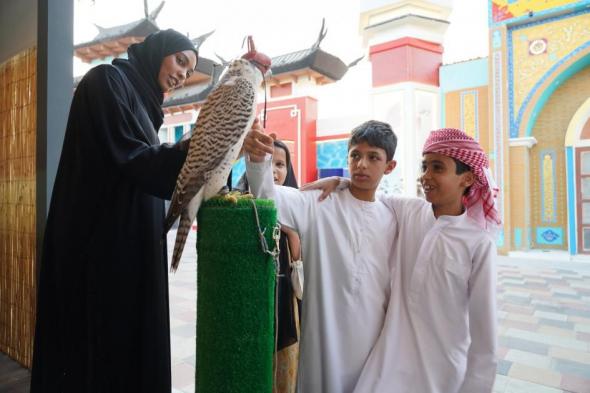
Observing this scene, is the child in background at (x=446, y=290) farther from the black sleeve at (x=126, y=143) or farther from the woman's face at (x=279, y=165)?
the black sleeve at (x=126, y=143)

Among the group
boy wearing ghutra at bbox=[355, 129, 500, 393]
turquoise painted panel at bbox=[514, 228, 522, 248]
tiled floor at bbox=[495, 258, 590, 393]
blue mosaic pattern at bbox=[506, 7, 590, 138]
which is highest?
blue mosaic pattern at bbox=[506, 7, 590, 138]

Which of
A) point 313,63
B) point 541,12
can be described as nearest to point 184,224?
point 541,12

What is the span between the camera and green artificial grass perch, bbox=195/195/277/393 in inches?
39.7

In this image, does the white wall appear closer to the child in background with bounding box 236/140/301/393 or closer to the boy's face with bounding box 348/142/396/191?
the child in background with bounding box 236/140/301/393

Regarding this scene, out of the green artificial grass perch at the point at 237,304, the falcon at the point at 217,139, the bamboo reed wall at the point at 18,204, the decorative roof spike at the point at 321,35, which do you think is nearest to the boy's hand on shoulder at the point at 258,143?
the falcon at the point at 217,139

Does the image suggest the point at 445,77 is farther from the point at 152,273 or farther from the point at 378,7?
the point at 152,273

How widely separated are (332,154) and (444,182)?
9263mm

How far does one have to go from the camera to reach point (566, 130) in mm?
8047

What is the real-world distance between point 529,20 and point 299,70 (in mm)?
5749

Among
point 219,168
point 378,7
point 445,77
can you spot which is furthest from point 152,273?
point 378,7

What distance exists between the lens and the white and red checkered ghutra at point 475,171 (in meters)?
1.41

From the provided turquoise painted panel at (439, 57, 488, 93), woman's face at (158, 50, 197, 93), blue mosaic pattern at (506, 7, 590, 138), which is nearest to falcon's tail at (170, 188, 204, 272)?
woman's face at (158, 50, 197, 93)

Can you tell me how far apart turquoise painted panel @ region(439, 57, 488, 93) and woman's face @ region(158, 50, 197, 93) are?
8.40m

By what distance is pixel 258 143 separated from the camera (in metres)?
1.25
